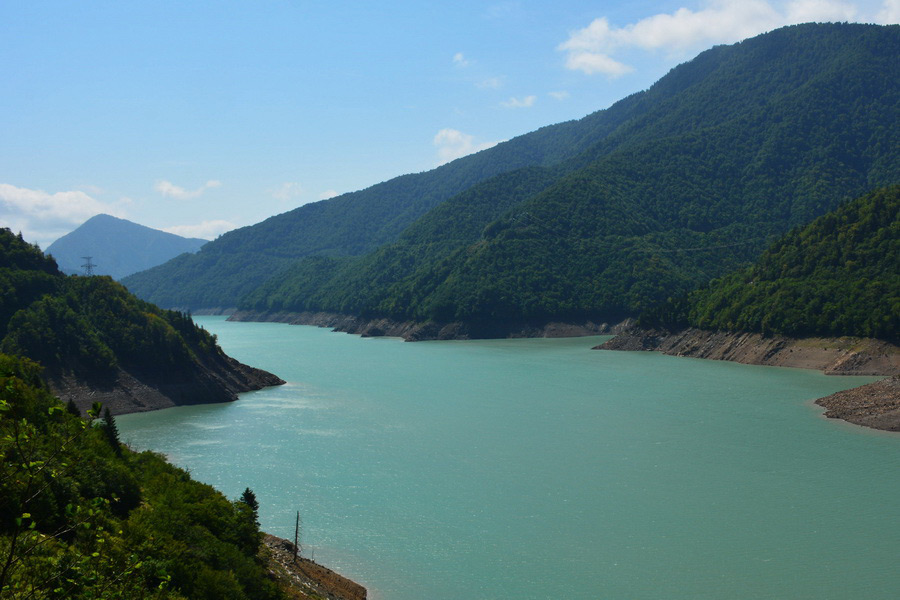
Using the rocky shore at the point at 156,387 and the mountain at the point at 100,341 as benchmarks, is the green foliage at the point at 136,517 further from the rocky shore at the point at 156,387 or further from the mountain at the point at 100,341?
the mountain at the point at 100,341

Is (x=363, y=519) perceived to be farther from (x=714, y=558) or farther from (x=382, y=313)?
(x=382, y=313)

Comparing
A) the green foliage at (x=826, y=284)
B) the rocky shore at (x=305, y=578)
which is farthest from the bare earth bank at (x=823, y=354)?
the rocky shore at (x=305, y=578)

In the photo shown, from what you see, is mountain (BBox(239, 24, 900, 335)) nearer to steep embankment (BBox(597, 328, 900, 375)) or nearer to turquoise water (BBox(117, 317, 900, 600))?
steep embankment (BBox(597, 328, 900, 375))

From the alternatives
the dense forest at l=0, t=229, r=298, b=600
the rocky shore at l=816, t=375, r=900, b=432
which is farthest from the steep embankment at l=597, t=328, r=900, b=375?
the dense forest at l=0, t=229, r=298, b=600

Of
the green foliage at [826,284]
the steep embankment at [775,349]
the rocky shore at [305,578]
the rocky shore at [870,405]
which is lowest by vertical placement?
the rocky shore at [305,578]

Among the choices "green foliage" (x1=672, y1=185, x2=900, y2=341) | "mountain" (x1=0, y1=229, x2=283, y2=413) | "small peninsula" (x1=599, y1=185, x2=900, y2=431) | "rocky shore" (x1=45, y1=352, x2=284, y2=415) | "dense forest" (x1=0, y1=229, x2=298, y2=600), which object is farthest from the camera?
"green foliage" (x1=672, y1=185, x2=900, y2=341)

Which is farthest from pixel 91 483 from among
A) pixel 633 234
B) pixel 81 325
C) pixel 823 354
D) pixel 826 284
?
pixel 633 234

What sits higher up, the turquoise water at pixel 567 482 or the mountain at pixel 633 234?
the mountain at pixel 633 234
